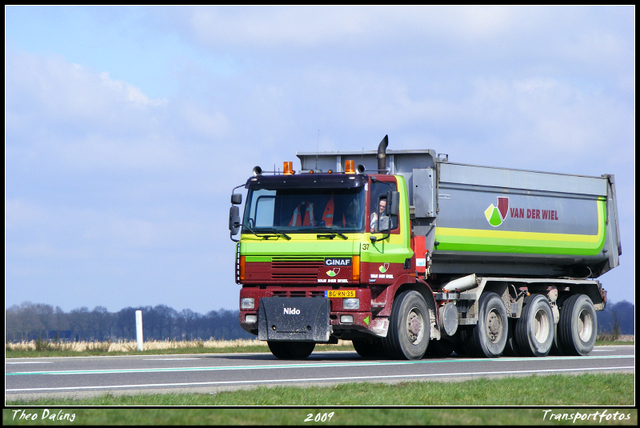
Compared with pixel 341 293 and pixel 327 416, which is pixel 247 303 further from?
pixel 327 416

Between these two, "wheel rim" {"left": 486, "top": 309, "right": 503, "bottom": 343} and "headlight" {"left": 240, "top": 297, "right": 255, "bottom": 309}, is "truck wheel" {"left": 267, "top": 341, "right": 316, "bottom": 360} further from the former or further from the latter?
"wheel rim" {"left": 486, "top": 309, "right": 503, "bottom": 343}

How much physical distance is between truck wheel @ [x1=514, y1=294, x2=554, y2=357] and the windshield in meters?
5.79

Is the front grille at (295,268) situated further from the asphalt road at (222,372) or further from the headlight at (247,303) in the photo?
the asphalt road at (222,372)

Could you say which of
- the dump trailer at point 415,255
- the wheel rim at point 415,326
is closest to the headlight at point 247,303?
the dump trailer at point 415,255

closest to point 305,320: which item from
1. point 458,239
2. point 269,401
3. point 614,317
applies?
point 458,239

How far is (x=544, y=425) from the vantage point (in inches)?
300

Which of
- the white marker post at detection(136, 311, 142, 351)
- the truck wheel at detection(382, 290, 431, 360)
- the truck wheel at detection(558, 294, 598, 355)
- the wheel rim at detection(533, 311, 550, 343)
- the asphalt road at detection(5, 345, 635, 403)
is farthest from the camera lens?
the white marker post at detection(136, 311, 142, 351)

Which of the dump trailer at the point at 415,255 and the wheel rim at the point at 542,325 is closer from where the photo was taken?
the dump trailer at the point at 415,255

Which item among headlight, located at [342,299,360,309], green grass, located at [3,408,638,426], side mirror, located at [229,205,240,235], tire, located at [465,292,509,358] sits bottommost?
green grass, located at [3,408,638,426]

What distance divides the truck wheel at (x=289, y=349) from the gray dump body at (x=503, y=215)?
2862mm

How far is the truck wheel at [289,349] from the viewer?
17891mm

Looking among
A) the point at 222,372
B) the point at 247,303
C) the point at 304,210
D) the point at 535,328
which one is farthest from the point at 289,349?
the point at 535,328

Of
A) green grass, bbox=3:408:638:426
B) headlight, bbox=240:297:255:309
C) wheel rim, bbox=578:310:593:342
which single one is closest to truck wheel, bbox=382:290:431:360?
headlight, bbox=240:297:255:309

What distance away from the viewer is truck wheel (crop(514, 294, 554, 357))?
20.1m
